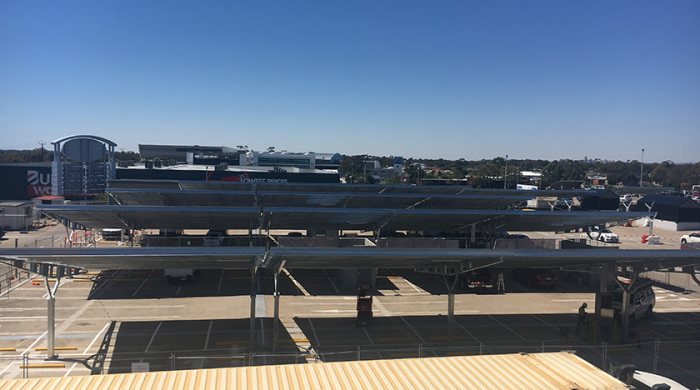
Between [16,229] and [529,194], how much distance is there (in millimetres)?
43665

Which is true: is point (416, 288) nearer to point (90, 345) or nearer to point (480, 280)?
point (480, 280)

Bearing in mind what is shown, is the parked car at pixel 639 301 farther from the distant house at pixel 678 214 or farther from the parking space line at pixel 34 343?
the distant house at pixel 678 214

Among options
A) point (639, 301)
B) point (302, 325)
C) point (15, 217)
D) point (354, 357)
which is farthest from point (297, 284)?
point (15, 217)

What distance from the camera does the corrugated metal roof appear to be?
8070 mm

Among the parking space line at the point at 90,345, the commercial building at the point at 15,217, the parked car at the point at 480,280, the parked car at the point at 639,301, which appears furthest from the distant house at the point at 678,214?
the commercial building at the point at 15,217

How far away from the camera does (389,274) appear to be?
28.5 metres

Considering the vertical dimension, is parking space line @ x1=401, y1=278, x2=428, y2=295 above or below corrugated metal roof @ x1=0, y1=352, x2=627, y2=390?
below

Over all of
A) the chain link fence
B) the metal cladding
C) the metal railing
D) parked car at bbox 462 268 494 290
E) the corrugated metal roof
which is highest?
the metal cladding

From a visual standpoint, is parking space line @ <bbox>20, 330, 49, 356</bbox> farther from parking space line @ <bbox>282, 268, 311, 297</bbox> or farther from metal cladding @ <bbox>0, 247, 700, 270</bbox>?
parking space line @ <bbox>282, 268, 311, 297</bbox>

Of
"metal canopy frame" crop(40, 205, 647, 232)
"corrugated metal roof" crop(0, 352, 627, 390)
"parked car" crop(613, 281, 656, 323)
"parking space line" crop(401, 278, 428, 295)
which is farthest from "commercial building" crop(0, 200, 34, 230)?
"parked car" crop(613, 281, 656, 323)

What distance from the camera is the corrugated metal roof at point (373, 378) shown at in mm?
8070

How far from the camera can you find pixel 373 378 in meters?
8.51

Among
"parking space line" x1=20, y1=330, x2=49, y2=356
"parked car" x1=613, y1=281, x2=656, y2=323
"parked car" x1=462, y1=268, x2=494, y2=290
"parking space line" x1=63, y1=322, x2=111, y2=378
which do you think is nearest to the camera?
"parking space line" x1=63, y1=322, x2=111, y2=378

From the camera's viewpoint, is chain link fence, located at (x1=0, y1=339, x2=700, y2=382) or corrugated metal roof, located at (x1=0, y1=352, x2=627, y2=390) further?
chain link fence, located at (x1=0, y1=339, x2=700, y2=382)
